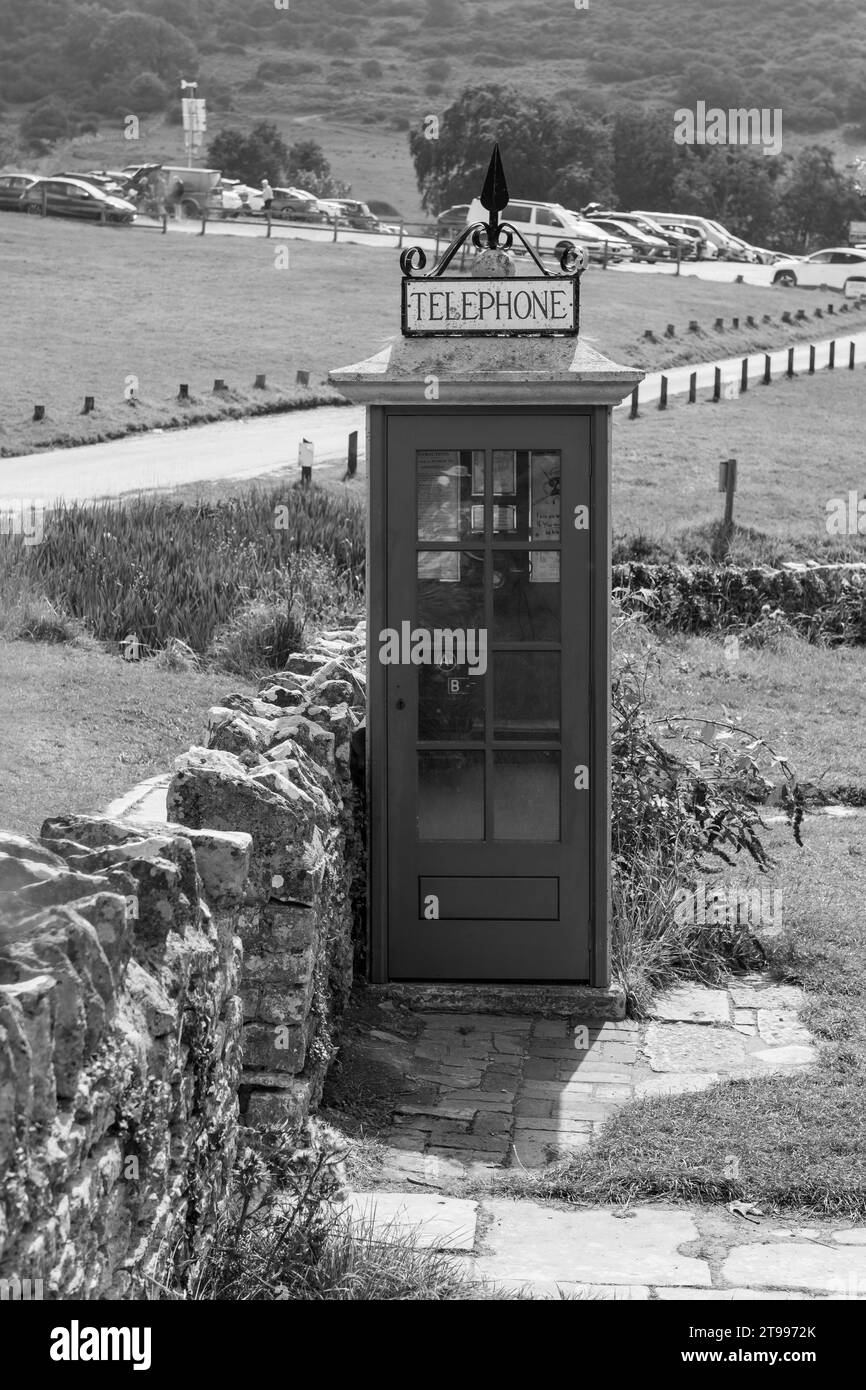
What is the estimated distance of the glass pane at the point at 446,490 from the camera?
21.6ft

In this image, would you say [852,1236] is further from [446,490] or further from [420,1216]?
[446,490]

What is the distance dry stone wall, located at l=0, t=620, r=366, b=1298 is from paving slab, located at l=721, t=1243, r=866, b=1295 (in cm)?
140

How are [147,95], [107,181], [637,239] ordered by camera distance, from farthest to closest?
[147,95]
[107,181]
[637,239]

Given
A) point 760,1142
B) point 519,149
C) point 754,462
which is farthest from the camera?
point 519,149

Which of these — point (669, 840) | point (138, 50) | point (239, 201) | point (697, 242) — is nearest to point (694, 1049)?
point (669, 840)

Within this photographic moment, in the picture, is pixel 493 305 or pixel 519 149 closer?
pixel 493 305

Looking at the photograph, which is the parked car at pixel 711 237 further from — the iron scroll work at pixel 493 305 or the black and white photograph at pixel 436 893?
the iron scroll work at pixel 493 305

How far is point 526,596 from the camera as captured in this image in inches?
261

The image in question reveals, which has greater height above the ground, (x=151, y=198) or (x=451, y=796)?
(x=151, y=198)

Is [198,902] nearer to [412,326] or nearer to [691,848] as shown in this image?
[412,326]

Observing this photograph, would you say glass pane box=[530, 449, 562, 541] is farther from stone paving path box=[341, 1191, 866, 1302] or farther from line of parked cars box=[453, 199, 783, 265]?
line of parked cars box=[453, 199, 783, 265]

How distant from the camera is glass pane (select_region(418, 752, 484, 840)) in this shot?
672 centimetres

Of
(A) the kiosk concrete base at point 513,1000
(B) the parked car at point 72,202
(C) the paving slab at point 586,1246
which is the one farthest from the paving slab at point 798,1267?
(B) the parked car at point 72,202

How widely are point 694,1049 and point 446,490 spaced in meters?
2.42
